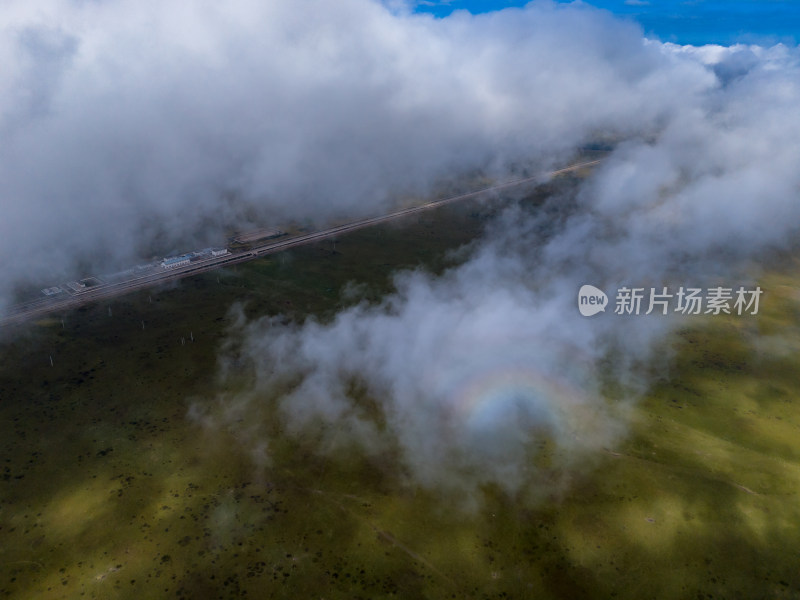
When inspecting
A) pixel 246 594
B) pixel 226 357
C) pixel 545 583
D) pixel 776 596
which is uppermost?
pixel 226 357

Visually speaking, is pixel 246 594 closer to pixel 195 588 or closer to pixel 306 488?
pixel 195 588

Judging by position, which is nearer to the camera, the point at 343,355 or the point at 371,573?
the point at 371,573

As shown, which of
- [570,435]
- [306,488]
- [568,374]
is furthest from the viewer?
[568,374]

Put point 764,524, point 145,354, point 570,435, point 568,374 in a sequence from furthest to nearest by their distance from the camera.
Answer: point 145,354 → point 568,374 → point 570,435 → point 764,524

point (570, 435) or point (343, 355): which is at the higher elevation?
point (343, 355)

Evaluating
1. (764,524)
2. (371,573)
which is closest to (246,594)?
(371,573)

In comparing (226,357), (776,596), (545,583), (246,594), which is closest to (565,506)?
(545,583)
